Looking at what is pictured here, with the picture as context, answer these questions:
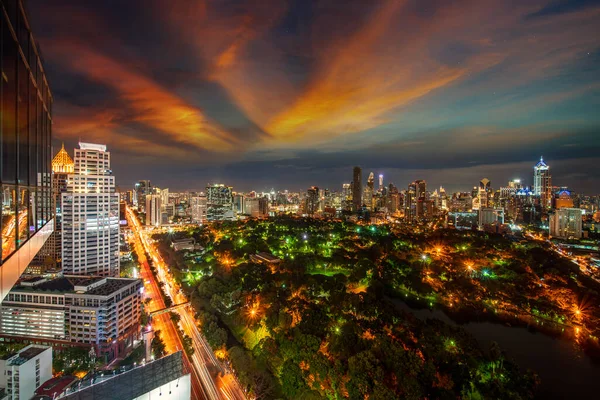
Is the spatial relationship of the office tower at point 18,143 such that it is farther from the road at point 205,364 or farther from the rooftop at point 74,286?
the rooftop at point 74,286

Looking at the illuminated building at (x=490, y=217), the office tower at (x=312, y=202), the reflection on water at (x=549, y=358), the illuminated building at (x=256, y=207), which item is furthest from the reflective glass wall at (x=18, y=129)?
the office tower at (x=312, y=202)

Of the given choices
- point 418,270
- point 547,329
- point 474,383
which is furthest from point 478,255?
point 474,383

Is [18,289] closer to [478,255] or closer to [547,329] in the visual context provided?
[547,329]

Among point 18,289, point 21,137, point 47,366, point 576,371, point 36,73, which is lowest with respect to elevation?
point 576,371

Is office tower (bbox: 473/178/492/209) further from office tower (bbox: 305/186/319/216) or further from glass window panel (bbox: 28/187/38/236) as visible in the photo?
glass window panel (bbox: 28/187/38/236)

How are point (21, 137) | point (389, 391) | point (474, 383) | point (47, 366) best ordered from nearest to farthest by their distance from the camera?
point (21, 137)
point (389, 391)
point (474, 383)
point (47, 366)

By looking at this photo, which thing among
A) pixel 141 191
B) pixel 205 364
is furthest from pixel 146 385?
pixel 141 191
